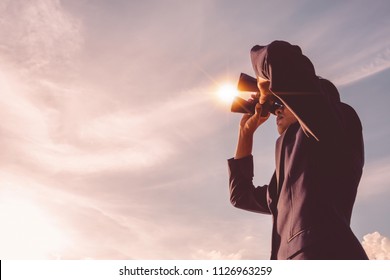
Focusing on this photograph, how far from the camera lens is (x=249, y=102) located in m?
4.21

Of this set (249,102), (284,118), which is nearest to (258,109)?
(249,102)

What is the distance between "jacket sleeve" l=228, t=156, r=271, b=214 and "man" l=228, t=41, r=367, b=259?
90 centimetres

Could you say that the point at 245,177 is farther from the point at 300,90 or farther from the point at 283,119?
the point at 300,90

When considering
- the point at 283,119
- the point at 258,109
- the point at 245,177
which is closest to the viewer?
the point at 283,119

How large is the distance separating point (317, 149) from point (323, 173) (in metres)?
0.18

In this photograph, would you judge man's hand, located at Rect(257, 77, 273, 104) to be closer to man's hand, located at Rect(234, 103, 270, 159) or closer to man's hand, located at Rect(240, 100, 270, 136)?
man's hand, located at Rect(240, 100, 270, 136)

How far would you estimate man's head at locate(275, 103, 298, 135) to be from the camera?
3586 mm

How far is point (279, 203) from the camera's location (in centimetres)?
326

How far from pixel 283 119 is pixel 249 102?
0.64 m

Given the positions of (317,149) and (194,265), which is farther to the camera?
(194,265)

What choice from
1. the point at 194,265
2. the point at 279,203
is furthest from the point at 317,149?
the point at 194,265

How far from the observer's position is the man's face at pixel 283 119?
3.59 m

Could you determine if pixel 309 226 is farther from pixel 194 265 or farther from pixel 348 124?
pixel 194 265

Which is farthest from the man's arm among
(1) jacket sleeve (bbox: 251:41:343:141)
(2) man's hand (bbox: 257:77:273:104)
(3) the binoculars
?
(1) jacket sleeve (bbox: 251:41:343:141)
